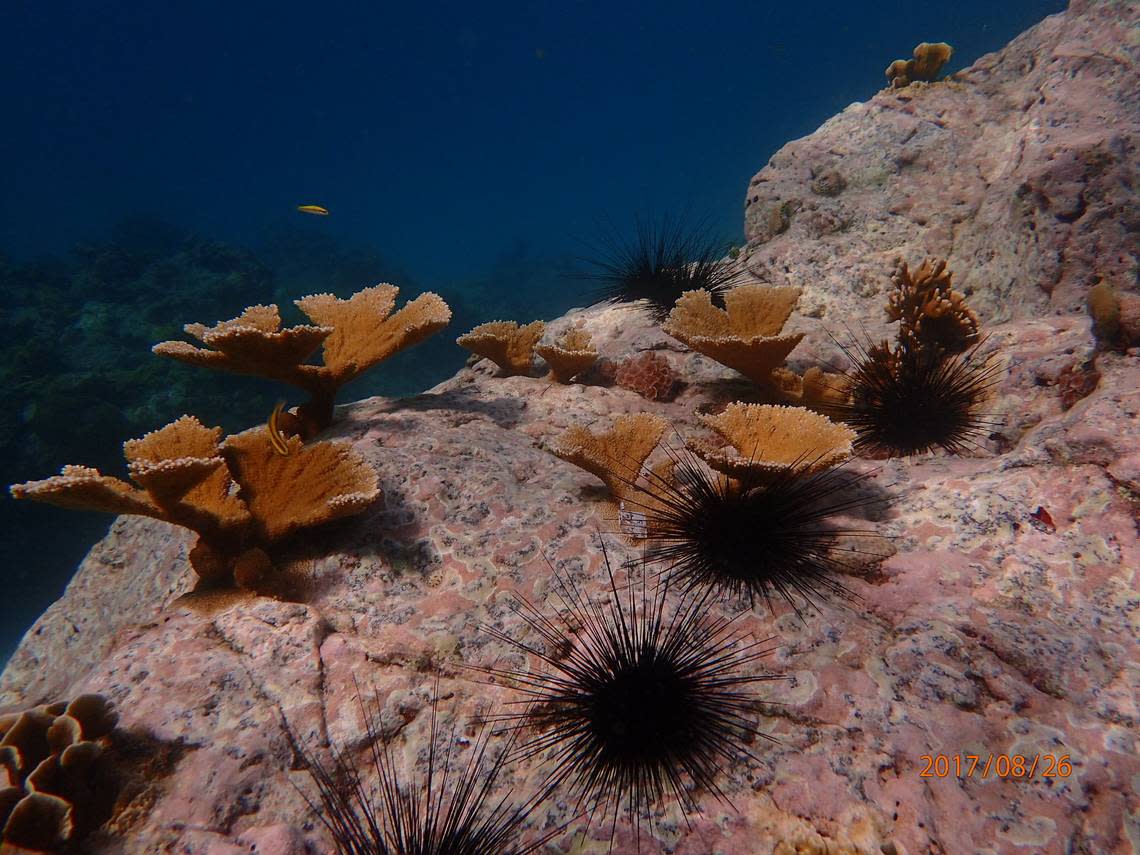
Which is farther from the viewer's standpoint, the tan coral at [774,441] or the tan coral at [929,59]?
the tan coral at [929,59]

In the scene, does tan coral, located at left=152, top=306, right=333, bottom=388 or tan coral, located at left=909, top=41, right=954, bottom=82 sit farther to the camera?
tan coral, located at left=909, top=41, right=954, bottom=82

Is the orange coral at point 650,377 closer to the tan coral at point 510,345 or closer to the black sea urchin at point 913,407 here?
the tan coral at point 510,345

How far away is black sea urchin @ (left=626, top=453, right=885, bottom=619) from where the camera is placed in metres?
2.74

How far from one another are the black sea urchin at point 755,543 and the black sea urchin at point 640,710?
0.30 meters

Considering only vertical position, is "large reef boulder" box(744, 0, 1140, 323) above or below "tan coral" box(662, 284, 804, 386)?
above

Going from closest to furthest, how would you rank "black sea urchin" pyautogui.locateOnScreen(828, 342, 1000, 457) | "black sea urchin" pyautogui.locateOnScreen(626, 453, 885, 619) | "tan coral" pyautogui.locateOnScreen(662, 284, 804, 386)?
"black sea urchin" pyautogui.locateOnScreen(626, 453, 885, 619) → "black sea urchin" pyautogui.locateOnScreen(828, 342, 1000, 457) → "tan coral" pyautogui.locateOnScreen(662, 284, 804, 386)

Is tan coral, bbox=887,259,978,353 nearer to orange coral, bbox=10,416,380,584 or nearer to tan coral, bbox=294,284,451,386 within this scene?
tan coral, bbox=294,284,451,386

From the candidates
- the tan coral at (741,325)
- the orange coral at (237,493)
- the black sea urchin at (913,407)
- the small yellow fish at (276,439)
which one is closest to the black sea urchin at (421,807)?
the orange coral at (237,493)

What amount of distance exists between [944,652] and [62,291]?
27898 mm

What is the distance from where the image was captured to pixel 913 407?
3.82 metres

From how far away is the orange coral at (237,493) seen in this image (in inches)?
109

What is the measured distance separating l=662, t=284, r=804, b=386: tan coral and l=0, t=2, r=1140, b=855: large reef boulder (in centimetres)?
52

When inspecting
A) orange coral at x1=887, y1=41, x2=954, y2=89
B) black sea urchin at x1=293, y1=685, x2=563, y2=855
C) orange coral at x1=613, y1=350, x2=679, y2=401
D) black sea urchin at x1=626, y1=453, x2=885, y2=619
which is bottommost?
black sea urchin at x1=293, y1=685, x2=563, y2=855

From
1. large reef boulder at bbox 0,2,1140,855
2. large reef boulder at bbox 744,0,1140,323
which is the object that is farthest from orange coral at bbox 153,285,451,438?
large reef boulder at bbox 744,0,1140,323
